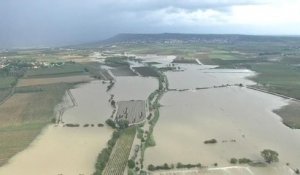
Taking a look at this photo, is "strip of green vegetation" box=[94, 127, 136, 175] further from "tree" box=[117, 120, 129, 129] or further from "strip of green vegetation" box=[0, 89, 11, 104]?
"strip of green vegetation" box=[0, 89, 11, 104]

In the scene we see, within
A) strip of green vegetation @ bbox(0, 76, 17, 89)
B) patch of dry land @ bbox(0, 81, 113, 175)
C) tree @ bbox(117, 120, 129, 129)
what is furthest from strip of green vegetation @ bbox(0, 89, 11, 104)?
tree @ bbox(117, 120, 129, 129)

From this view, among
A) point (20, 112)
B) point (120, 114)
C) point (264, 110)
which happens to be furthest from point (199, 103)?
point (20, 112)

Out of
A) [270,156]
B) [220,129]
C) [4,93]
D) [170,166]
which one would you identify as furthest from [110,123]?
[4,93]

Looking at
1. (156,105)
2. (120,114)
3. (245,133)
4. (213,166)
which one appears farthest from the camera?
(156,105)

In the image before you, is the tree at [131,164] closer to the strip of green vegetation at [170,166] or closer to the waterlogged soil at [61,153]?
the strip of green vegetation at [170,166]

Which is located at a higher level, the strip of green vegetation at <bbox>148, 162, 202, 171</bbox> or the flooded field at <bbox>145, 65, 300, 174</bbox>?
the strip of green vegetation at <bbox>148, 162, 202, 171</bbox>

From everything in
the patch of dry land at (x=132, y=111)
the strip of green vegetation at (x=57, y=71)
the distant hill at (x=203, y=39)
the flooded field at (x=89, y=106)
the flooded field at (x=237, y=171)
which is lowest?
the distant hill at (x=203, y=39)

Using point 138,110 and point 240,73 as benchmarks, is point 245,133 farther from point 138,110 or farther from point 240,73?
point 240,73

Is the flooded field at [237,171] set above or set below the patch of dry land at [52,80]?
above

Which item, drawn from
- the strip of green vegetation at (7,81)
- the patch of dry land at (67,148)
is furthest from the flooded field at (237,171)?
the strip of green vegetation at (7,81)
